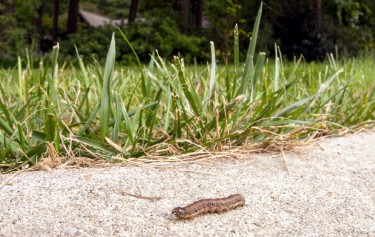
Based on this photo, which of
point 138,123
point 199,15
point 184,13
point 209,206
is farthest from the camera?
point 199,15

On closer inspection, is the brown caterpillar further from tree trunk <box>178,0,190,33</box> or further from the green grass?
tree trunk <box>178,0,190,33</box>

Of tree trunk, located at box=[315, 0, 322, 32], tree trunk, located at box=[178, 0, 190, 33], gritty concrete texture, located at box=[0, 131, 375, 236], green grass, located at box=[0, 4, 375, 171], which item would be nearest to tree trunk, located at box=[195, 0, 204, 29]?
tree trunk, located at box=[178, 0, 190, 33]

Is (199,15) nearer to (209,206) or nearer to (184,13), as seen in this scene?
(184,13)

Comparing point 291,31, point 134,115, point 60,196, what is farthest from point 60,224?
point 291,31

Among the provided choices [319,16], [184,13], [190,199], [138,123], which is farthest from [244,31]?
[190,199]

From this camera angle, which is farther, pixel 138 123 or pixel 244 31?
pixel 244 31

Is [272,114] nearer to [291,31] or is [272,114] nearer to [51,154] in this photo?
[51,154]
